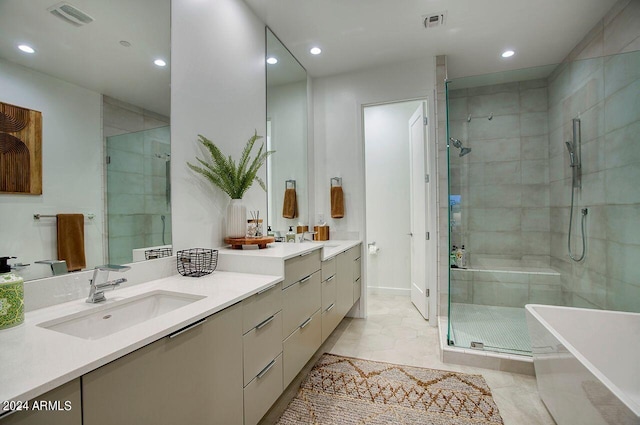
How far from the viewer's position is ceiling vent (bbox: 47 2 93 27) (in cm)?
111

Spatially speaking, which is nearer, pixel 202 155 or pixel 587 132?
pixel 202 155

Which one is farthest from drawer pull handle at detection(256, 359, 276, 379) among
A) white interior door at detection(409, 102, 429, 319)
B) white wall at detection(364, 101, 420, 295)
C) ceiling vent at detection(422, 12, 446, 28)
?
white wall at detection(364, 101, 420, 295)

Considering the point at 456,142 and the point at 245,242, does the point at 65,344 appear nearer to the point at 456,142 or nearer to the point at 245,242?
the point at 245,242

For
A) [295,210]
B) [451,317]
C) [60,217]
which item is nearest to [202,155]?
[60,217]

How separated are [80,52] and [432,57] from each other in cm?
294

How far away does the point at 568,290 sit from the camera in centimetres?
262

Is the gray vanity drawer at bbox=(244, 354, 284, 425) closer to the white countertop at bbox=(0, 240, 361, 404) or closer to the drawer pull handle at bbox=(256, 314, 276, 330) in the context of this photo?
the drawer pull handle at bbox=(256, 314, 276, 330)

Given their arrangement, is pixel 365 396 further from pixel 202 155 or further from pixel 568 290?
pixel 568 290

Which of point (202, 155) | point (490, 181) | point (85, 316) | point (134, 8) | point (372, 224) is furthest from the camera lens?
point (372, 224)

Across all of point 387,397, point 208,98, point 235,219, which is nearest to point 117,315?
point 235,219

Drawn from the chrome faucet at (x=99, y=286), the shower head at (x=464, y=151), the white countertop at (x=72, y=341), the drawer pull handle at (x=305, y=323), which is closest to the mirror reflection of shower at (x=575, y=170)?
the shower head at (x=464, y=151)

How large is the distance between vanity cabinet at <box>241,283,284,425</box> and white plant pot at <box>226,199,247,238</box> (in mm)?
601

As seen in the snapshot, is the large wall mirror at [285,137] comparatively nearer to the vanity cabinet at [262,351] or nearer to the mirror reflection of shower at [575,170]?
the vanity cabinet at [262,351]

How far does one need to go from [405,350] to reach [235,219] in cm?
175
